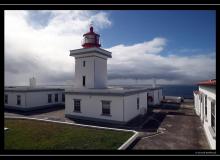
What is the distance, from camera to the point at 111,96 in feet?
49.9

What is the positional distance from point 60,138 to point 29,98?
14.9 metres

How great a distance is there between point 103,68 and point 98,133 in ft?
38.9

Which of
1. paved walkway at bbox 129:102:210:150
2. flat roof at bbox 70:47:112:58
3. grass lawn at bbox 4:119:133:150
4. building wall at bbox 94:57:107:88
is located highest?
flat roof at bbox 70:47:112:58

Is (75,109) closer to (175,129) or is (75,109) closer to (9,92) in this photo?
(175,129)

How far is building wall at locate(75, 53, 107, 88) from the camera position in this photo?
773 inches

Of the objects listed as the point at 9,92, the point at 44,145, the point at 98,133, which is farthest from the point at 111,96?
the point at 9,92

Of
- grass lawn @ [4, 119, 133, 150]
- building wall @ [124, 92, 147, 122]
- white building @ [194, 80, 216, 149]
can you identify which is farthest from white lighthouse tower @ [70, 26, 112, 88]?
white building @ [194, 80, 216, 149]

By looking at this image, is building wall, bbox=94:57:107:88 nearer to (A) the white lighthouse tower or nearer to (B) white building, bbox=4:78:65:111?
(A) the white lighthouse tower

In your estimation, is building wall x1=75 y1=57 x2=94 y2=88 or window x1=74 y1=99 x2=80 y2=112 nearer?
window x1=74 y1=99 x2=80 y2=112

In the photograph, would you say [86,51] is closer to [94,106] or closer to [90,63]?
[90,63]

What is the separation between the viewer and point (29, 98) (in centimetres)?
2222

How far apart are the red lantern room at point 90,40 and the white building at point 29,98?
11.0m
